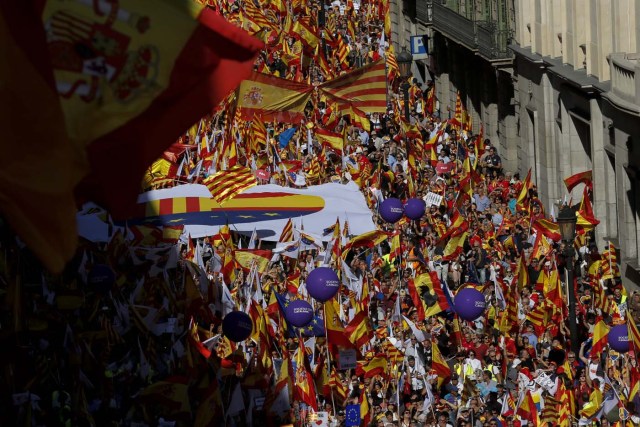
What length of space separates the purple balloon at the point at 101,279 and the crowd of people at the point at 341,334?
0.09ft

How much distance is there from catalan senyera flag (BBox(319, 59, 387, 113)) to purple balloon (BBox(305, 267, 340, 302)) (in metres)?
14.6

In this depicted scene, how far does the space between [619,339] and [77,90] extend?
10552 millimetres

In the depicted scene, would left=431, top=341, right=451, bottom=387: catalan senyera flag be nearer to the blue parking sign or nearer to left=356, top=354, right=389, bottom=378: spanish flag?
left=356, top=354, right=389, bottom=378: spanish flag

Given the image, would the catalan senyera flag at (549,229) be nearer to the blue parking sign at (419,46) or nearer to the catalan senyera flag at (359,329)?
the catalan senyera flag at (359,329)

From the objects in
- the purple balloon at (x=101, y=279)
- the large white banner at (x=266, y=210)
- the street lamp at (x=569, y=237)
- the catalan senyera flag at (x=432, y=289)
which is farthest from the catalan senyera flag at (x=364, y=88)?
the purple balloon at (x=101, y=279)

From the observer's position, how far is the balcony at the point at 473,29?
159 ft

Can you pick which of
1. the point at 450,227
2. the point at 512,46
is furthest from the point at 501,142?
the point at 450,227

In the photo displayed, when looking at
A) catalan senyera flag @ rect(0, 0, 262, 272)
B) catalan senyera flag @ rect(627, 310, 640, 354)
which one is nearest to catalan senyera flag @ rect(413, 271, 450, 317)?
A: catalan senyera flag @ rect(627, 310, 640, 354)

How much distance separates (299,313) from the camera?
2627 cm

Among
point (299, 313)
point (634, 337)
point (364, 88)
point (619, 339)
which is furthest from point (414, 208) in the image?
point (634, 337)

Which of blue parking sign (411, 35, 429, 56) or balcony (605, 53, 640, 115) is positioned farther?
blue parking sign (411, 35, 429, 56)

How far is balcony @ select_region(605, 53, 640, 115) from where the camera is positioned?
32938 mm

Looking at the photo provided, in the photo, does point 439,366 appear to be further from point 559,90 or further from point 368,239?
point 559,90

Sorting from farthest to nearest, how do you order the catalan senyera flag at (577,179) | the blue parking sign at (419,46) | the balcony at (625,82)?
the blue parking sign at (419,46)
the catalan senyera flag at (577,179)
the balcony at (625,82)
